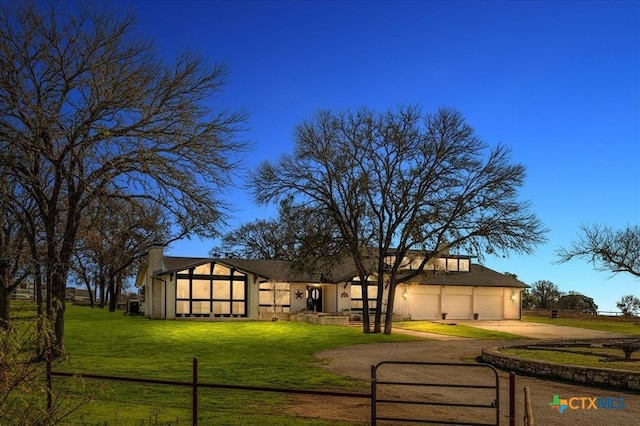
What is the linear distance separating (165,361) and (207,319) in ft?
75.0

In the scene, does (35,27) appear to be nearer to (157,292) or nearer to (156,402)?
Answer: (156,402)

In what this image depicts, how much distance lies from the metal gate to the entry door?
2904 cm

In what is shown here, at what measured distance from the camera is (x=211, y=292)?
43.8m

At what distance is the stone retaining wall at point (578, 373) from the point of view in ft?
52.0

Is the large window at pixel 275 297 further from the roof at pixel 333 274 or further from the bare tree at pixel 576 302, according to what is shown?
the bare tree at pixel 576 302

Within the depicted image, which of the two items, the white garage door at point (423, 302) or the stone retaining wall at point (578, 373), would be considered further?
the white garage door at point (423, 302)

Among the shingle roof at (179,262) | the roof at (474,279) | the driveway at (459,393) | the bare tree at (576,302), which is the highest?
the shingle roof at (179,262)

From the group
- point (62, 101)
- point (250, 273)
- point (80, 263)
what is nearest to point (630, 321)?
point (250, 273)

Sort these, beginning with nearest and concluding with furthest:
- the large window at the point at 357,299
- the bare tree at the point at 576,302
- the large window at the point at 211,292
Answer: the large window at the point at 211,292 → the large window at the point at 357,299 → the bare tree at the point at 576,302

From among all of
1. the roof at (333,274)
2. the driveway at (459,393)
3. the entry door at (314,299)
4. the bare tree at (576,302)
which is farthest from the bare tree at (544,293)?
the driveway at (459,393)

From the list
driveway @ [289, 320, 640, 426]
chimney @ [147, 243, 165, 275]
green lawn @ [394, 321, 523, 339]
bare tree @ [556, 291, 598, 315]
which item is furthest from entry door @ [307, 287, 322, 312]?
bare tree @ [556, 291, 598, 315]

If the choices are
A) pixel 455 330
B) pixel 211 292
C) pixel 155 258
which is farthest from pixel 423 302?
pixel 155 258

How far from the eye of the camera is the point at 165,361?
20.6 meters

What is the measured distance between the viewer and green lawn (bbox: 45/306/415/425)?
477 inches
